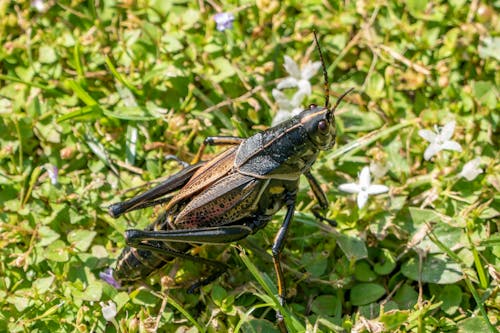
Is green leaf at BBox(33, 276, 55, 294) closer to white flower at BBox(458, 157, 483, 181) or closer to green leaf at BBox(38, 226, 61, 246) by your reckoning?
green leaf at BBox(38, 226, 61, 246)

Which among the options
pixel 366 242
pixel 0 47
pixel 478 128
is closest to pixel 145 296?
pixel 366 242

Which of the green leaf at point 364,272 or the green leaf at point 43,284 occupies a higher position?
the green leaf at point 43,284

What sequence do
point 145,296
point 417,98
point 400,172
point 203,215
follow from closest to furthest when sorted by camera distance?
point 203,215
point 145,296
point 400,172
point 417,98

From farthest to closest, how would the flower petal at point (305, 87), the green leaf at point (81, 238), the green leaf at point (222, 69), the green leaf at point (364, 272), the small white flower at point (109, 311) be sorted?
1. the green leaf at point (222, 69)
2. the flower petal at point (305, 87)
3. the green leaf at point (81, 238)
4. the green leaf at point (364, 272)
5. the small white flower at point (109, 311)

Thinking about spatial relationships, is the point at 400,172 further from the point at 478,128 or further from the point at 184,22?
the point at 184,22

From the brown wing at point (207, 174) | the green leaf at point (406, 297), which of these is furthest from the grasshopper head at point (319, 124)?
the green leaf at point (406, 297)

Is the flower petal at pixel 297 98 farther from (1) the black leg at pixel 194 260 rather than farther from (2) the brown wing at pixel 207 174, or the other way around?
(1) the black leg at pixel 194 260
